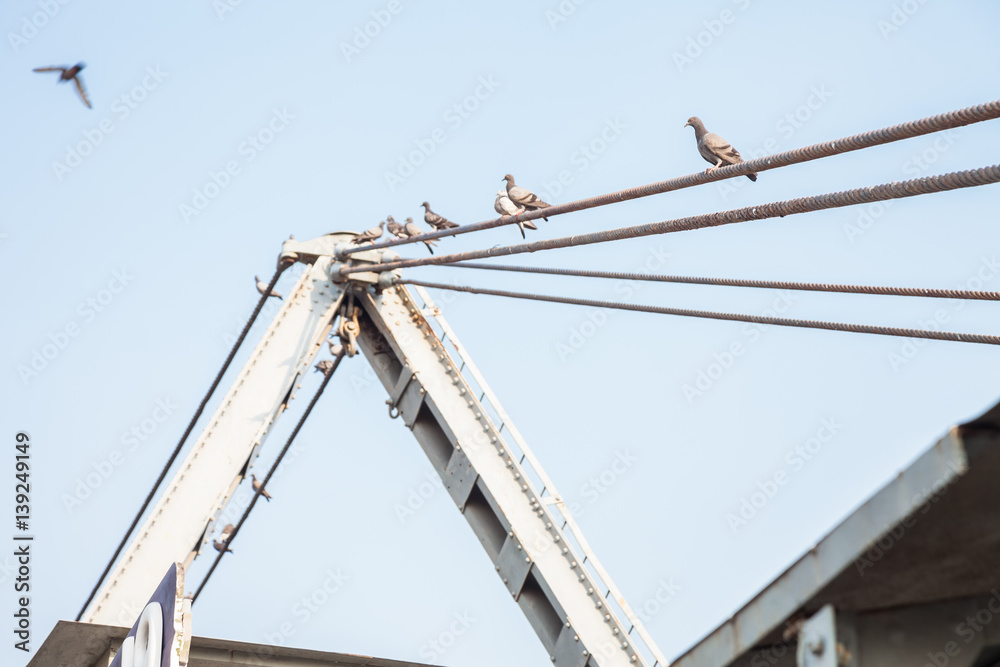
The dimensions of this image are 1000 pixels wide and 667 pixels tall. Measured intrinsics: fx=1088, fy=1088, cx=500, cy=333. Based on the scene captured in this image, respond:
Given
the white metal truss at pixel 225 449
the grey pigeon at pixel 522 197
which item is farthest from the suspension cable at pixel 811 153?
the white metal truss at pixel 225 449

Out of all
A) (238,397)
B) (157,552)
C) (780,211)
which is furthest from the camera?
(238,397)

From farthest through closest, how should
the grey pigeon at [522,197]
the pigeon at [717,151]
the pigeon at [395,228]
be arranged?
the pigeon at [395,228], the grey pigeon at [522,197], the pigeon at [717,151]

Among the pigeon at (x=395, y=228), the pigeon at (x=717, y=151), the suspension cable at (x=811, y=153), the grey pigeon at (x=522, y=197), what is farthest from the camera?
the pigeon at (x=395, y=228)

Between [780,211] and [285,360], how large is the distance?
9.04 meters

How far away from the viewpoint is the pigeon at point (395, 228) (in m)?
15.7

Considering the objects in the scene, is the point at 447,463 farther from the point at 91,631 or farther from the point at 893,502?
the point at 893,502

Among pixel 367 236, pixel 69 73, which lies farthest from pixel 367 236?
pixel 69 73

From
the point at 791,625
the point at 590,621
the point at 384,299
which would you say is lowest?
the point at 791,625

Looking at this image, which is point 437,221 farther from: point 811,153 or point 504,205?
point 811,153

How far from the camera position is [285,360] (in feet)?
47.7

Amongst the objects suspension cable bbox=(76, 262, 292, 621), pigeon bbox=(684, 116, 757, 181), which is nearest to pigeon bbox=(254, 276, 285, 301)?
suspension cable bbox=(76, 262, 292, 621)

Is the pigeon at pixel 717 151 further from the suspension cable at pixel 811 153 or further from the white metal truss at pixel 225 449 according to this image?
the white metal truss at pixel 225 449

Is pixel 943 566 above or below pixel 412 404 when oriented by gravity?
below

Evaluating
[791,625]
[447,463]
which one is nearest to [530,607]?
[447,463]
